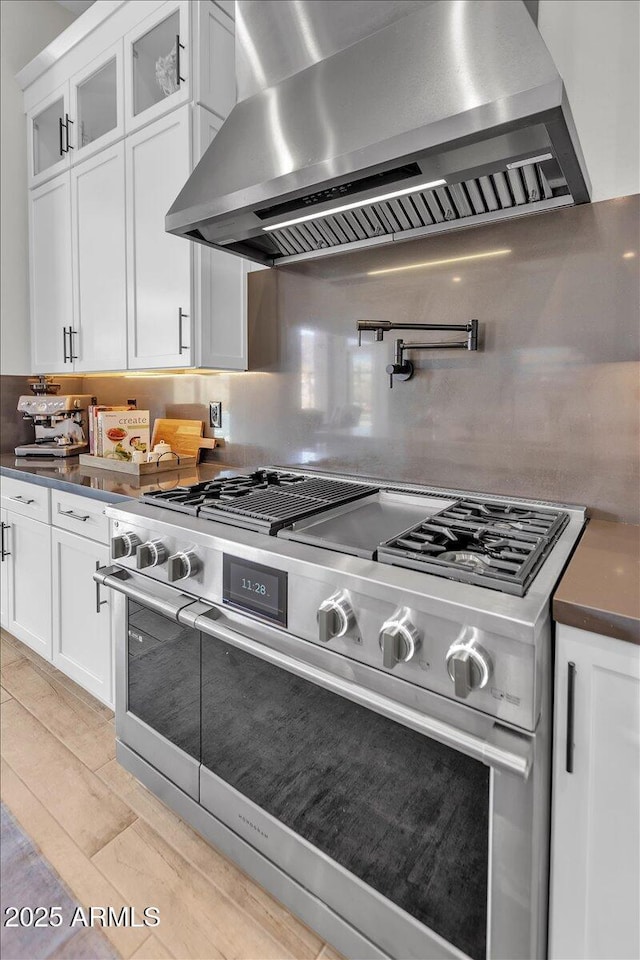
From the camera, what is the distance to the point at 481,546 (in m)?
1.06

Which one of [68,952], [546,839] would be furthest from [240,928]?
[546,839]

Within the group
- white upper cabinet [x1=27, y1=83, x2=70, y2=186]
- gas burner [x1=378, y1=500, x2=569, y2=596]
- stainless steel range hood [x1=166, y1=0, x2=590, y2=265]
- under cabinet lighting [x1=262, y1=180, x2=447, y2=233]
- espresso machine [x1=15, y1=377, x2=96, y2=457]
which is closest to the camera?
gas burner [x1=378, y1=500, x2=569, y2=596]

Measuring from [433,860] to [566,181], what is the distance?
151 centimetres

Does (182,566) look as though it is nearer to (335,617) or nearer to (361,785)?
(335,617)

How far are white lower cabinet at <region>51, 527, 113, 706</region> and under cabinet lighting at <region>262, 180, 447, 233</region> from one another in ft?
4.06

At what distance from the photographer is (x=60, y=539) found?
1986 mm

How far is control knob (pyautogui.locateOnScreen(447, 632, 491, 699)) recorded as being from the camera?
798 mm

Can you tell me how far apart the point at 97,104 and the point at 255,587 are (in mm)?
2385

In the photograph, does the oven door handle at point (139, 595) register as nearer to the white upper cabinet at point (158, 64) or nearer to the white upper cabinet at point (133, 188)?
the white upper cabinet at point (133, 188)

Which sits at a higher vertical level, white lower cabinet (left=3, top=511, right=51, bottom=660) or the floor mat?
white lower cabinet (left=3, top=511, right=51, bottom=660)

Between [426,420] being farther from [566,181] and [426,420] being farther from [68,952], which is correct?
[68,952]

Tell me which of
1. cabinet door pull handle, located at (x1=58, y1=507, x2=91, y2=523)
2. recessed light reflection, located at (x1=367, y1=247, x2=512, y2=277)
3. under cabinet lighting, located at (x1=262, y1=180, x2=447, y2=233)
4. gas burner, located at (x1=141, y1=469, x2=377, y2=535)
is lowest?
cabinet door pull handle, located at (x1=58, y1=507, x2=91, y2=523)

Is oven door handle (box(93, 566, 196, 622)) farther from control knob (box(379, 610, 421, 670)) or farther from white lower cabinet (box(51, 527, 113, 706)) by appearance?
control knob (box(379, 610, 421, 670))

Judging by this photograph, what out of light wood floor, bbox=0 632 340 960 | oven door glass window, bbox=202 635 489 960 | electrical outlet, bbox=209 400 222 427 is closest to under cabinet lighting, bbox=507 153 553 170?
oven door glass window, bbox=202 635 489 960
